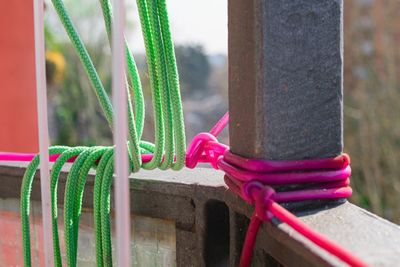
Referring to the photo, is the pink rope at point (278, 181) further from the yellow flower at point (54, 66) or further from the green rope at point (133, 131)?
the yellow flower at point (54, 66)

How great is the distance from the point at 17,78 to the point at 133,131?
1715 millimetres

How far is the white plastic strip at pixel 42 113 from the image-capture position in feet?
3.02

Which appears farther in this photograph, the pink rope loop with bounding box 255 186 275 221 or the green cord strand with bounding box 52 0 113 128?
the green cord strand with bounding box 52 0 113 128

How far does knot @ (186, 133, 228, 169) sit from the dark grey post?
0.71 ft

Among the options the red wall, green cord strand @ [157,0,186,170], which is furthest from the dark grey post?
the red wall

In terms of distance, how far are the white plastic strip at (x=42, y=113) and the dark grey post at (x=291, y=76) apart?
0.31 metres

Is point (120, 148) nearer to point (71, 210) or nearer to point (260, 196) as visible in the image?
point (260, 196)

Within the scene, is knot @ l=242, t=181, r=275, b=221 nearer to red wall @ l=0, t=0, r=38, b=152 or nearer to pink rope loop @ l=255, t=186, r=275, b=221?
pink rope loop @ l=255, t=186, r=275, b=221

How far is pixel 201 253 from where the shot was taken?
3.46 feet

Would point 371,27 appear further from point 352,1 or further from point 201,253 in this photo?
point 201,253

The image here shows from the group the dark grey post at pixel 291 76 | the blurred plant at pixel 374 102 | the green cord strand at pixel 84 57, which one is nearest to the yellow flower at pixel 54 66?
the blurred plant at pixel 374 102

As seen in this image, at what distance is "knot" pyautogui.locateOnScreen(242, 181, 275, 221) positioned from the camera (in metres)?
0.75

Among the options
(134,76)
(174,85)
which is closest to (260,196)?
(174,85)

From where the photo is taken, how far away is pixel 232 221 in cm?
95
